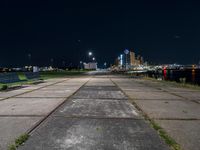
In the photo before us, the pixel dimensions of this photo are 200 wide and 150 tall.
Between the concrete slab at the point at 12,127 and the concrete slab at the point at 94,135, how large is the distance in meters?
0.40

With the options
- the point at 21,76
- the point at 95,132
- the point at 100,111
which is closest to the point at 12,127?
the point at 95,132

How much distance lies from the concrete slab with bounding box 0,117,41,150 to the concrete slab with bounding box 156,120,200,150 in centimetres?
386

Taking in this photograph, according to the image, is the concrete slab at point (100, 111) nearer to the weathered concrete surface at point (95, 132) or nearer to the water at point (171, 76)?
the weathered concrete surface at point (95, 132)

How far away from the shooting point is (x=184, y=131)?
648cm

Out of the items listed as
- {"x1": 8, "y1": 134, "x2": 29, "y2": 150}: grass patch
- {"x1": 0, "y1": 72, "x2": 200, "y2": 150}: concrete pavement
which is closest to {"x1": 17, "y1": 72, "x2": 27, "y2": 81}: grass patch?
{"x1": 0, "y1": 72, "x2": 200, "y2": 150}: concrete pavement

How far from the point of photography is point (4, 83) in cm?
1969

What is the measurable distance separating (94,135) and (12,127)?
241 cm

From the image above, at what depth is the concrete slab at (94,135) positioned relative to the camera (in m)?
5.27

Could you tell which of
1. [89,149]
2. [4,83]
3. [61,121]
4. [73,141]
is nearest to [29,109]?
[61,121]

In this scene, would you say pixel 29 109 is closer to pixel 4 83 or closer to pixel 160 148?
pixel 160 148

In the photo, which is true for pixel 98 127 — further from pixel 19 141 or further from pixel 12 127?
pixel 12 127

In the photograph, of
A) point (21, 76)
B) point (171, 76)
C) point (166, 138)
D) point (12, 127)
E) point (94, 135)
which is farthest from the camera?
point (171, 76)

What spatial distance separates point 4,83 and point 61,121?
45.1ft

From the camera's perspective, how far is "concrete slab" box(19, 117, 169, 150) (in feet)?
17.3
